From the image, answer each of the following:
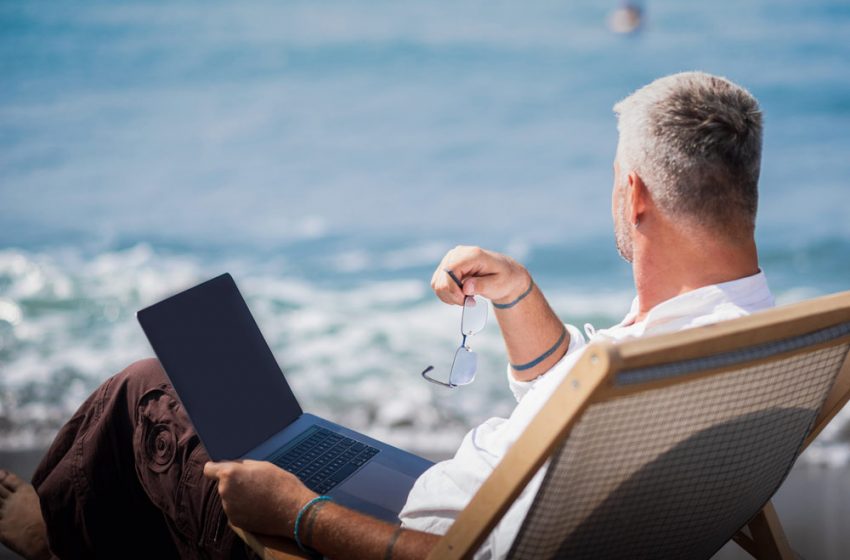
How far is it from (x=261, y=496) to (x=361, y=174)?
361 inches

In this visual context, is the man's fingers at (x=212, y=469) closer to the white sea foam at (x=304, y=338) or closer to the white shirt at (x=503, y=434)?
the white shirt at (x=503, y=434)

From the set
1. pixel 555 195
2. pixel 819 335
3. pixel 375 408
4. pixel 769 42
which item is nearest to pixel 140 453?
pixel 819 335

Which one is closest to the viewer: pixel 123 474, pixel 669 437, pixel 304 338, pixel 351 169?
pixel 669 437

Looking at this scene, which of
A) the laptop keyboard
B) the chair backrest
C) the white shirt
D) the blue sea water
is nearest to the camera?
the chair backrest

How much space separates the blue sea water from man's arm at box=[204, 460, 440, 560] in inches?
87.8

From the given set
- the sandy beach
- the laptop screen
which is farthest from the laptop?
the sandy beach

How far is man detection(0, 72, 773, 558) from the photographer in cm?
164

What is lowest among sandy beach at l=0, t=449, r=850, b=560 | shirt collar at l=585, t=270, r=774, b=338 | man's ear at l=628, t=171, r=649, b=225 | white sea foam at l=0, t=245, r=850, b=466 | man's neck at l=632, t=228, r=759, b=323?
sandy beach at l=0, t=449, r=850, b=560

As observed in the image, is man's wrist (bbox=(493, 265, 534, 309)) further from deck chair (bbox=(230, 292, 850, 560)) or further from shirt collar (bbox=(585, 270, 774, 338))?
deck chair (bbox=(230, 292, 850, 560))

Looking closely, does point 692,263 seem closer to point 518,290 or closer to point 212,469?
point 518,290

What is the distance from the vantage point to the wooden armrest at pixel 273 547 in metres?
1.64

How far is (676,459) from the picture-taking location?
1.46m

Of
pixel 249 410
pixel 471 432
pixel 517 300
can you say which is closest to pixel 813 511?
pixel 517 300

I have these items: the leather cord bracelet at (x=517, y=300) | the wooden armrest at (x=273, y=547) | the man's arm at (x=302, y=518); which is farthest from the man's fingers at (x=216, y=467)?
the leather cord bracelet at (x=517, y=300)
